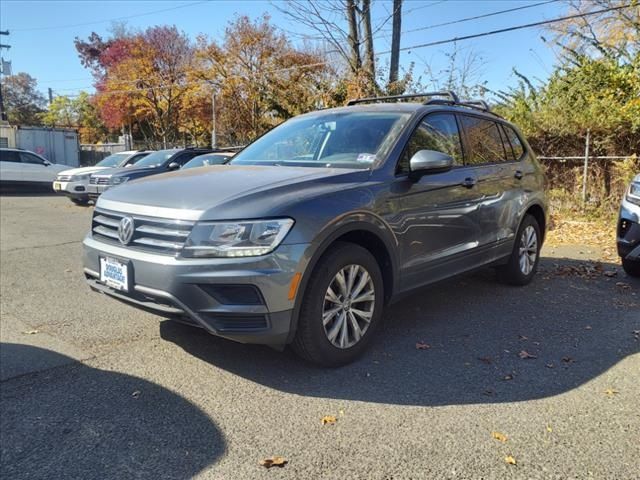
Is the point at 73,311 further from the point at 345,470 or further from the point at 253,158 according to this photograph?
the point at 345,470

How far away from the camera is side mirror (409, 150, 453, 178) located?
12.0ft

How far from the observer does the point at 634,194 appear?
5.42 m

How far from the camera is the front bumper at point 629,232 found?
5.30m

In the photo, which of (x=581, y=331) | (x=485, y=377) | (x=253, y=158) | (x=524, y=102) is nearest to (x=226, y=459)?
(x=485, y=377)

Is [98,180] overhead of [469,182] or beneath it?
beneath

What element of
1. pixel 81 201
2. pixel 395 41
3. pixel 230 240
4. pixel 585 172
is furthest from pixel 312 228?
pixel 395 41

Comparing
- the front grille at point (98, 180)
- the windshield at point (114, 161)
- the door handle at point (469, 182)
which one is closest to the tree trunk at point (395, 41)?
the front grille at point (98, 180)

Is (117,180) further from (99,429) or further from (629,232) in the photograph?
(629,232)

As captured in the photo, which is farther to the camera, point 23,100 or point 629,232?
point 23,100

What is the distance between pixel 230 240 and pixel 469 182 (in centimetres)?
240

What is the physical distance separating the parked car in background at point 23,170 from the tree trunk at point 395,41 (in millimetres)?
12136

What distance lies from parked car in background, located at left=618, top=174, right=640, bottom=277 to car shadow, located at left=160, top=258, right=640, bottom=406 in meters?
0.44

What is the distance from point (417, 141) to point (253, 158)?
1387 mm

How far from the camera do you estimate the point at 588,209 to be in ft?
34.8
